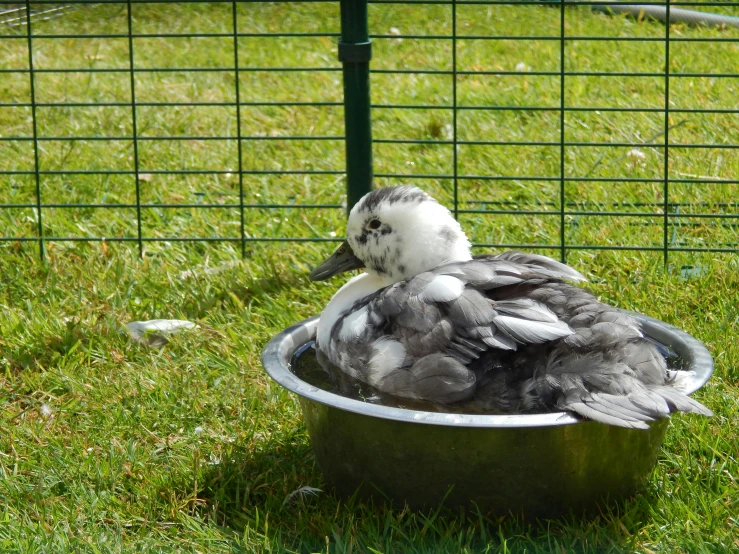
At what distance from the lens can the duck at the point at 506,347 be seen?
283 cm

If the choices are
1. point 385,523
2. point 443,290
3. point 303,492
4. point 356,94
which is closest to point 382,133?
point 356,94

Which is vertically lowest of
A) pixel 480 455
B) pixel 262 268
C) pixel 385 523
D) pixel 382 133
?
pixel 385 523

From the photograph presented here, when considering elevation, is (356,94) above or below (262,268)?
above

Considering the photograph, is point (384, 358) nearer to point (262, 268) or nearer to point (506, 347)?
point (506, 347)

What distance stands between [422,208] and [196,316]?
4.10 feet

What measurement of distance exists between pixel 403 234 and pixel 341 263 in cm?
31

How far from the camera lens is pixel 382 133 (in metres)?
6.21

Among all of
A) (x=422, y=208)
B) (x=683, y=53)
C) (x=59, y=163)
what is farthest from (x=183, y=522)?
(x=683, y=53)

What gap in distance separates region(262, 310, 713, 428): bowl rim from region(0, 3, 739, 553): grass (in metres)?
0.28

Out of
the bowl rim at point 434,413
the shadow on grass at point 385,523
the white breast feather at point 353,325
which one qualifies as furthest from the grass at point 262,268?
the white breast feather at point 353,325

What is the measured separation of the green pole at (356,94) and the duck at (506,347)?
123cm

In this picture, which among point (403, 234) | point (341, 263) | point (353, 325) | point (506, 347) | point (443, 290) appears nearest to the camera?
point (506, 347)

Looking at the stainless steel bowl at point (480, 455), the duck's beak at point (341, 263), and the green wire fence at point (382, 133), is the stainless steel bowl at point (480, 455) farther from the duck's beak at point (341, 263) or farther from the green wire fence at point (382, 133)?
the green wire fence at point (382, 133)

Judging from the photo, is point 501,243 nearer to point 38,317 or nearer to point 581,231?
point 581,231
